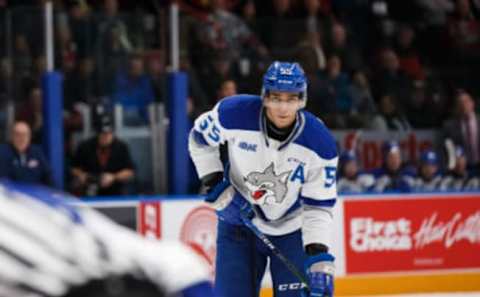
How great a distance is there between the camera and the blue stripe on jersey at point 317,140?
4.20m

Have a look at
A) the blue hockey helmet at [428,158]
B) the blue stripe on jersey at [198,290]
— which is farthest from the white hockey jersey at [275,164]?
the blue hockey helmet at [428,158]

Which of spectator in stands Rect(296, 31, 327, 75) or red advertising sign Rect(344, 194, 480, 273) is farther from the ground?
spectator in stands Rect(296, 31, 327, 75)

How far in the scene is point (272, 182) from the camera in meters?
4.34

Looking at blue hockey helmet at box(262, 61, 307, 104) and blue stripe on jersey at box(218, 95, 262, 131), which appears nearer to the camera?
blue hockey helmet at box(262, 61, 307, 104)

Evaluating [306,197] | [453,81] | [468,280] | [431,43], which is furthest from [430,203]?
[306,197]

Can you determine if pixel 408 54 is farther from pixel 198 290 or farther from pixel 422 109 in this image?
pixel 198 290

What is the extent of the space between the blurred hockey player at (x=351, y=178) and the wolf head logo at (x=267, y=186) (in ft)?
13.5

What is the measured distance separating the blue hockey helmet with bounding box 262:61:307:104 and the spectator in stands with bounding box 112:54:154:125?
399 centimetres

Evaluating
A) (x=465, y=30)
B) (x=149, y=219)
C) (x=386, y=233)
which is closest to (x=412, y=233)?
(x=386, y=233)

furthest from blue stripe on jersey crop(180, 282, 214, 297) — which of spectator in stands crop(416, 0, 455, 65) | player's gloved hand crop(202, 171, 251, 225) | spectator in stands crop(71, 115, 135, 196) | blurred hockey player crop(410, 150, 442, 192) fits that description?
spectator in stands crop(416, 0, 455, 65)

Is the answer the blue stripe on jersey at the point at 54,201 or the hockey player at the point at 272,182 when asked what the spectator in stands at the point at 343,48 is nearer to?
the hockey player at the point at 272,182

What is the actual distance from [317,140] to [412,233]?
4267mm

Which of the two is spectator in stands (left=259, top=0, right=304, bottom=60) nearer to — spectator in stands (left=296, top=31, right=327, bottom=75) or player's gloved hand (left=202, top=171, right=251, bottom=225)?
spectator in stands (left=296, top=31, right=327, bottom=75)

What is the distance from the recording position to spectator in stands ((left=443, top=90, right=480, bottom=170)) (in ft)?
30.3
